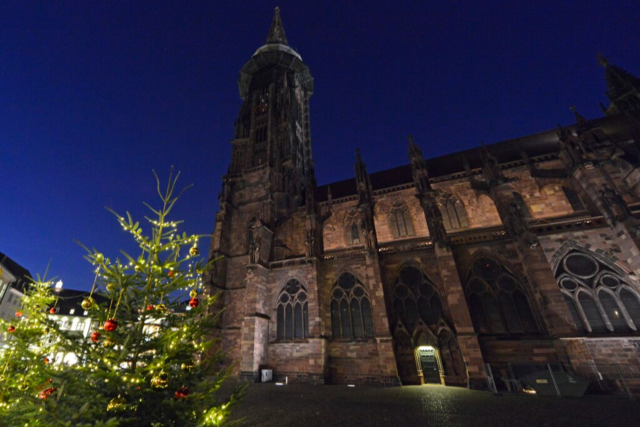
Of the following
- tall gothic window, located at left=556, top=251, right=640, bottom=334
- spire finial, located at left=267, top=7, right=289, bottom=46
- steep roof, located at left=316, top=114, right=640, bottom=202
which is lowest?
tall gothic window, located at left=556, top=251, right=640, bottom=334

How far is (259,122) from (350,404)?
2762 centimetres

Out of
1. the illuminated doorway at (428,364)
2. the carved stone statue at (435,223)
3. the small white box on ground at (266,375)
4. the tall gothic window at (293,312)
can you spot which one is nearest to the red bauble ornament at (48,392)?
the small white box on ground at (266,375)

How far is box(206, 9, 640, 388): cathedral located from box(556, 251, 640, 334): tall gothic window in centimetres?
4

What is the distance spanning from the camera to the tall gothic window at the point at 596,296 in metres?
10.7

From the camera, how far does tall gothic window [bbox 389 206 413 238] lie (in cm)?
1919

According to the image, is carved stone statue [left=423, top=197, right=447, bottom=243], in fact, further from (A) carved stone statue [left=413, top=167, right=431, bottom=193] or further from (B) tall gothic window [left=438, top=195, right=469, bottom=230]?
(B) tall gothic window [left=438, top=195, right=469, bottom=230]

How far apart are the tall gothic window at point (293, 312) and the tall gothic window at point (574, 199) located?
17542mm

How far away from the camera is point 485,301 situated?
12984 millimetres

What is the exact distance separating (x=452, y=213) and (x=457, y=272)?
22.9 ft

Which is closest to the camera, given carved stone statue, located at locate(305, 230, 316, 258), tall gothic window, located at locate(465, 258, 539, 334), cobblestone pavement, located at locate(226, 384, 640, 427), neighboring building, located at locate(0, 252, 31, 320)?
cobblestone pavement, located at locate(226, 384, 640, 427)

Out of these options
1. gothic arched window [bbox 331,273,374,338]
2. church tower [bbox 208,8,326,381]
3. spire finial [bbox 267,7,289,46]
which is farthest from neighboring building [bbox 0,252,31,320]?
spire finial [bbox 267,7,289,46]

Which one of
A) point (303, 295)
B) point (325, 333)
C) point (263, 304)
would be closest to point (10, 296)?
point (263, 304)

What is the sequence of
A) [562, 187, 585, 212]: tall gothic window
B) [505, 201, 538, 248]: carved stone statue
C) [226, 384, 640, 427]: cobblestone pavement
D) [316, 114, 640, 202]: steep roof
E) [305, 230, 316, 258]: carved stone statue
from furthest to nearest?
[316, 114, 640, 202]: steep roof, [305, 230, 316, 258]: carved stone statue, [562, 187, 585, 212]: tall gothic window, [505, 201, 538, 248]: carved stone statue, [226, 384, 640, 427]: cobblestone pavement

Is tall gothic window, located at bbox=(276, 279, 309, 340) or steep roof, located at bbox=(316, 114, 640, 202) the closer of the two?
tall gothic window, located at bbox=(276, 279, 309, 340)
